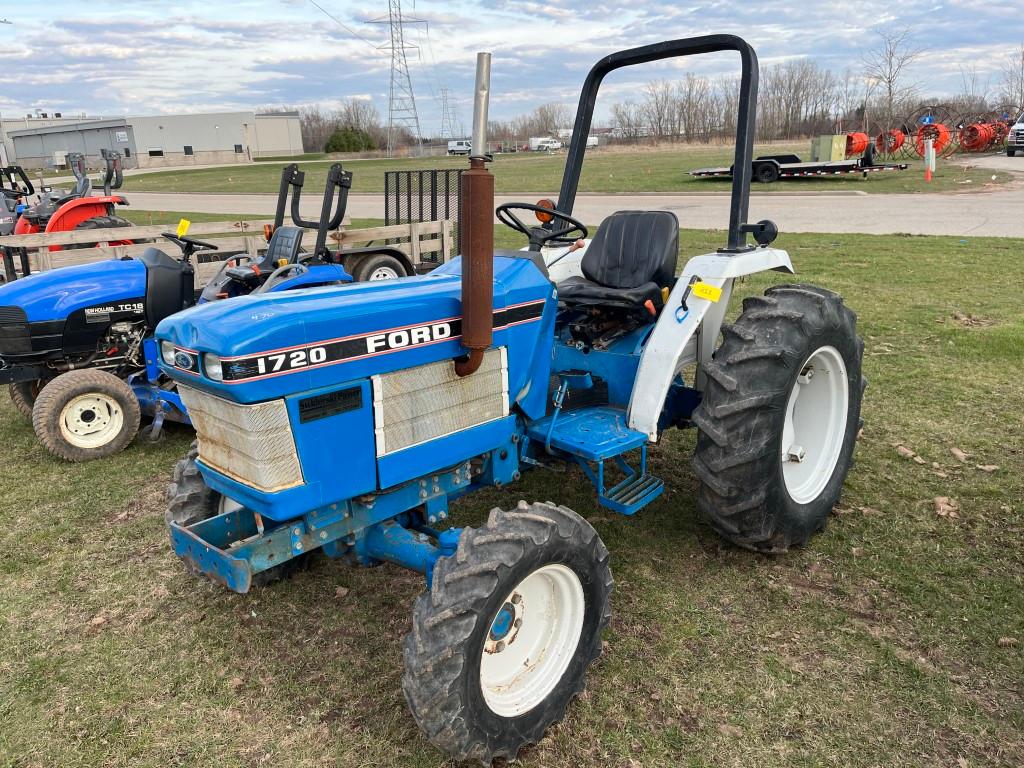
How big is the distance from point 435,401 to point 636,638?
125cm

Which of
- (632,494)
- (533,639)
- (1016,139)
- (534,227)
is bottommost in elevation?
(533,639)

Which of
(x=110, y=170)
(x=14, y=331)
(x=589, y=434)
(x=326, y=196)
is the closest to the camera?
(x=589, y=434)

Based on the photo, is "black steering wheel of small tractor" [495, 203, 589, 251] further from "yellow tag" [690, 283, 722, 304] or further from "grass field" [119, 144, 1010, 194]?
"grass field" [119, 144, 1010, 194]

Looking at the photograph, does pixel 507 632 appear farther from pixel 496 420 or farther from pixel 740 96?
pixel 740 96

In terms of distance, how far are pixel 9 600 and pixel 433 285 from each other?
245cm

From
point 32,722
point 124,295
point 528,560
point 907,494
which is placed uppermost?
point 124,295

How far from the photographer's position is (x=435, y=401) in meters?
2.74

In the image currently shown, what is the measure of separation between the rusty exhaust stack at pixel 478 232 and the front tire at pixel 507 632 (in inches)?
24.1

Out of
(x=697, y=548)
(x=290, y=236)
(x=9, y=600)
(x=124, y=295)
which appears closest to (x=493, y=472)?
(x=697, y=548)

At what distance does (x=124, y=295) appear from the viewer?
17.6 ft

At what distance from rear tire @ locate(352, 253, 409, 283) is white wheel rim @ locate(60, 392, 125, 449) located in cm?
352

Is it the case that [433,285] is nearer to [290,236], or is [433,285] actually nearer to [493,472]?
[493,472]

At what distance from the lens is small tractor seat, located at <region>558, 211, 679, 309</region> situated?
12.3 feet

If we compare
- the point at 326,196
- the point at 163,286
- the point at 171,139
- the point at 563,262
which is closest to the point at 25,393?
the point at 163,286
